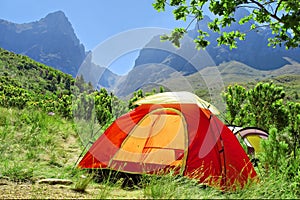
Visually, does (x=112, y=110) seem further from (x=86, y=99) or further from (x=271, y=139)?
(x=271, y=139)

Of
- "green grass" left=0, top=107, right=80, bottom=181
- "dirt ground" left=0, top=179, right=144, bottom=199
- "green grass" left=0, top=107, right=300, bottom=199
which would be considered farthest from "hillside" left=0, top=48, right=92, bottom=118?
"dirt ground" left=0, top=179, right=144, bottom=199

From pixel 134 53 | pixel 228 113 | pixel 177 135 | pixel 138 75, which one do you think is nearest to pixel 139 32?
pixel 134 53

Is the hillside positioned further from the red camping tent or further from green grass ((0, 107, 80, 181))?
the red camping tent

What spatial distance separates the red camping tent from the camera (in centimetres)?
502

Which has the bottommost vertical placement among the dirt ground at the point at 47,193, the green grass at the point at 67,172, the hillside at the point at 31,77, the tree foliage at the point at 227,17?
the dirt ground at the point at 47,193

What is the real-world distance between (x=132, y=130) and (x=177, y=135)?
88 centimetres

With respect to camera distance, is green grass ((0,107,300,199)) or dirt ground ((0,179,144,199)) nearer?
dirt ground ((0,179,144,199))

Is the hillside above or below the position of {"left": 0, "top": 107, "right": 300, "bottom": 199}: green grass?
above

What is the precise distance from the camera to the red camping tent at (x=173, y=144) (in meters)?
5.02

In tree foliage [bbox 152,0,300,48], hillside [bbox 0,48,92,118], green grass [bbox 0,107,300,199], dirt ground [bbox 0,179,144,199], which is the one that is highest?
hillside [bbox 0,48,92,118]

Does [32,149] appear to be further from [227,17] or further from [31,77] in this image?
[31,77]

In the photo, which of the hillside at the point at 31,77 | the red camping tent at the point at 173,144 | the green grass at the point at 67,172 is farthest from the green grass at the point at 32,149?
the hillside at the point at 31,77

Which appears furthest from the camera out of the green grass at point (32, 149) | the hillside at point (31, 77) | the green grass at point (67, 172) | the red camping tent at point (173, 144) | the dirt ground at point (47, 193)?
the hillside at point (31, 77)

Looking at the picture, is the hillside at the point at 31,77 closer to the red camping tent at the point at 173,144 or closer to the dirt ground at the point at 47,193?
the red camping tent at the point at 173,144
